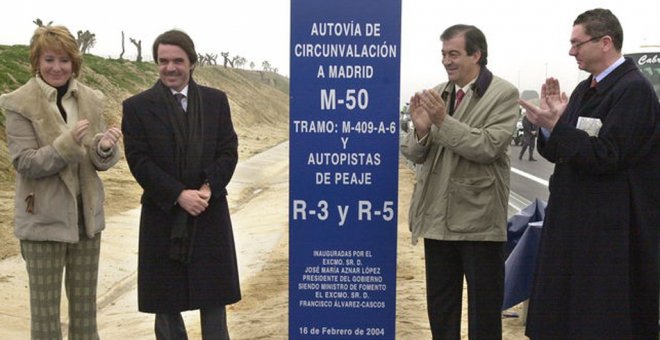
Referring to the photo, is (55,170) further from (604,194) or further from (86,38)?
(86,38)

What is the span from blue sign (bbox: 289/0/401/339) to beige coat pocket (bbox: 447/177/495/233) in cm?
43

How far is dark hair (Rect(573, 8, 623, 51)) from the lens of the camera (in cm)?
283

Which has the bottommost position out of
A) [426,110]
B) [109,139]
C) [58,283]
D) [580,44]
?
[58,283]

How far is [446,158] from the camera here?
3314 millimetres

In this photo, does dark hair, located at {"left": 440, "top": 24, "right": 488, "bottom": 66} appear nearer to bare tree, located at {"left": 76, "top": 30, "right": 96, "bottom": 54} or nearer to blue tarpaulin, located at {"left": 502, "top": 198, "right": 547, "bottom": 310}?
blue tarpaulin, located at {"left": 502, "top": 198, "right": 547, "bottom": 310}

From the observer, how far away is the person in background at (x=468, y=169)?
318 cm

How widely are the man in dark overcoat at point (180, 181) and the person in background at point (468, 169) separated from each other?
0.93 metres

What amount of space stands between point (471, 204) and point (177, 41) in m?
1.54

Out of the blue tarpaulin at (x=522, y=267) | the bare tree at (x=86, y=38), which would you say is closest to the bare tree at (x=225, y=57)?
the bare tree at (x=86, y=38)

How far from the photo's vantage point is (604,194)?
2852 millimetres

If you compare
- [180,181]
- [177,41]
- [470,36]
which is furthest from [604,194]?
[177,41]

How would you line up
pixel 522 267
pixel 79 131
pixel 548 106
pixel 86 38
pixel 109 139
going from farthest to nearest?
pixel 86 38, pixel 522 267, pixel 109 139, pixel 79 131, pixel 548 106

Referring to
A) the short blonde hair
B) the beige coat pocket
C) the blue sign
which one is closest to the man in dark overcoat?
the short blonde hair

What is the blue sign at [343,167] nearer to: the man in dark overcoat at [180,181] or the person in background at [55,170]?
the man in dark overcoat at [180,181]
